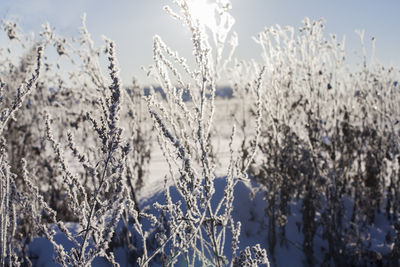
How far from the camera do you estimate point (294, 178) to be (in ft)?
15.0

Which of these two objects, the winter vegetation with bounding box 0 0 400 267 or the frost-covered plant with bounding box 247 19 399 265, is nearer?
the winter vegetation with bounding box 0 0 400 267

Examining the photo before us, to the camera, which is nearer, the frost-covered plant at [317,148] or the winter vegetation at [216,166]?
the winter vegetation at [216,166]

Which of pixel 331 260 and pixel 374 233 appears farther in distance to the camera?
pixel 374 233

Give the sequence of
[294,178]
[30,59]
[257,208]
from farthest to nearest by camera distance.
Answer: [30,59], [294,178], [257,208]

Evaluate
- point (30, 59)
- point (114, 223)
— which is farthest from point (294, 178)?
point (30, 59)

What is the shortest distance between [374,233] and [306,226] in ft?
4.53

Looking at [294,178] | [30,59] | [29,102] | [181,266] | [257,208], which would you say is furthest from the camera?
[29,102]

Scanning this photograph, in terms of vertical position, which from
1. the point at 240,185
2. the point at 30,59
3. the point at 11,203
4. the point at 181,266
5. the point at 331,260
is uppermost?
the point at 30,59

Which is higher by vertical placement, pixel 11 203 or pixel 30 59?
pixel 30 59

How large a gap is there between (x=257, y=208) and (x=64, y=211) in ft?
9.70

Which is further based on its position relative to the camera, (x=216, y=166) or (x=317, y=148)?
(x=317, y=148)

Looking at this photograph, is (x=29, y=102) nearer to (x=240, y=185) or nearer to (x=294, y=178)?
(x=240, y=185)

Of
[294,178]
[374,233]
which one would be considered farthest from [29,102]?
[374,233]

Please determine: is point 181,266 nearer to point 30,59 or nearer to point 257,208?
point 257,208
